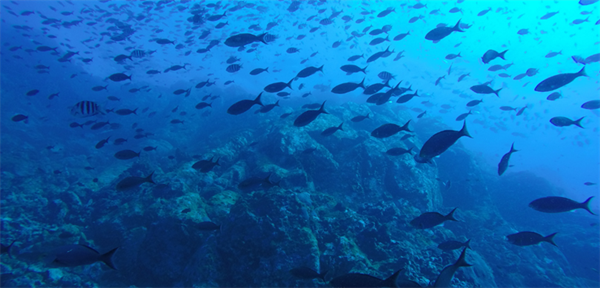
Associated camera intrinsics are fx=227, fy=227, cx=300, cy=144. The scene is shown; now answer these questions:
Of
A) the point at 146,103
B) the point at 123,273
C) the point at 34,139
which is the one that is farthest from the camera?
the point at 146,103

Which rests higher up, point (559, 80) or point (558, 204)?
point (559, 80)

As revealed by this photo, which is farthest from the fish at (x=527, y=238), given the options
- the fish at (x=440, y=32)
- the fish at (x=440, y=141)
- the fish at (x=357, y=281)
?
the fish at (x=440, y=32)

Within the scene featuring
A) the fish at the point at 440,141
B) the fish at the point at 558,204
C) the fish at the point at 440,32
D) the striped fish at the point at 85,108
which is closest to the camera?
the fish at the point at 440,141

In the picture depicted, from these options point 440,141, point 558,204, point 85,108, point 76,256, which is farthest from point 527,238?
point 85,108

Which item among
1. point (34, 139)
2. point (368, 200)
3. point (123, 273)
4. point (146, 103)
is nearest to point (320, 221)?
point (368, 200)

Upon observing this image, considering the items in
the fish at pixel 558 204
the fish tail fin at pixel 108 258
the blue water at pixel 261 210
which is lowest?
the blue water at pixel 261 210

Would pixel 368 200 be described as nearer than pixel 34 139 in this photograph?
Yes

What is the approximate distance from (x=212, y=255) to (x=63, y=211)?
8.03 metres

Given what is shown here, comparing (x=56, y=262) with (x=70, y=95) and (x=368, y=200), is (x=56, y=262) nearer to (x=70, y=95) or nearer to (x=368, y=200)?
(x=368, y=200)

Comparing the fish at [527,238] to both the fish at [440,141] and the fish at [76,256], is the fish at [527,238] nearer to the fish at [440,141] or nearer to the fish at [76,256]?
the fish at [440,141]

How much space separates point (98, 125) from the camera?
26.2ft

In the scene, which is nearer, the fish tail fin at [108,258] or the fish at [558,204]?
the fish tail fin at [108,258]

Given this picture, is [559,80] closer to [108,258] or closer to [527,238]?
[527,238]

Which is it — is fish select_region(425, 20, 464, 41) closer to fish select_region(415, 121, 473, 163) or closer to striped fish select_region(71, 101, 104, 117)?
fish select_region(415, 121, 473, 163)
